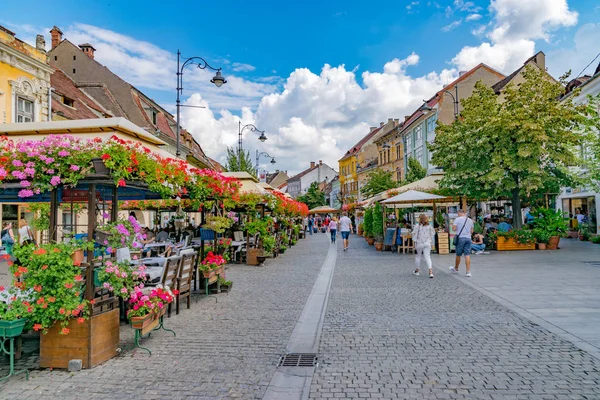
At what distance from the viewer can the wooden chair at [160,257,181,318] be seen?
7.18 meters

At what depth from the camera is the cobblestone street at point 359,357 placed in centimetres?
447

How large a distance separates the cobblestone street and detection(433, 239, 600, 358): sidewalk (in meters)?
0.40

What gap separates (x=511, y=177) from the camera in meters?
19.6

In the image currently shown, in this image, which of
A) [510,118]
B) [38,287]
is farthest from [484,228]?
[38,287]

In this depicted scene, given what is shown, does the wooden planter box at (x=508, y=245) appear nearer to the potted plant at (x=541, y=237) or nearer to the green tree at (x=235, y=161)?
the potted plant at (x=541, y=237)

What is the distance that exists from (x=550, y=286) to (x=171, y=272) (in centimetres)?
781

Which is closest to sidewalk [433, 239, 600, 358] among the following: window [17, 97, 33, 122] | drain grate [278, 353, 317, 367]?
drain grate [278, 353, 317, 367]

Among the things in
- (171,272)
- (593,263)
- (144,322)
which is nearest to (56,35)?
(171,272)

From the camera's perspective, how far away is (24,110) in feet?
66.1

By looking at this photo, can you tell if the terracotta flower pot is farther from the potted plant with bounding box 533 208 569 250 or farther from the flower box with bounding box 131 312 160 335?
the flower box with bounding box 131 312 160 335

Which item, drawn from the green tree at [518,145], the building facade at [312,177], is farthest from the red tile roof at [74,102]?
the building facade at [312,177]

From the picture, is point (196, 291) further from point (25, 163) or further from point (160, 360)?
point (25, 163)

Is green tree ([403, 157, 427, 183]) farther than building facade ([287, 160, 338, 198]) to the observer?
No

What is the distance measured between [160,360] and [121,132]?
283 cm
